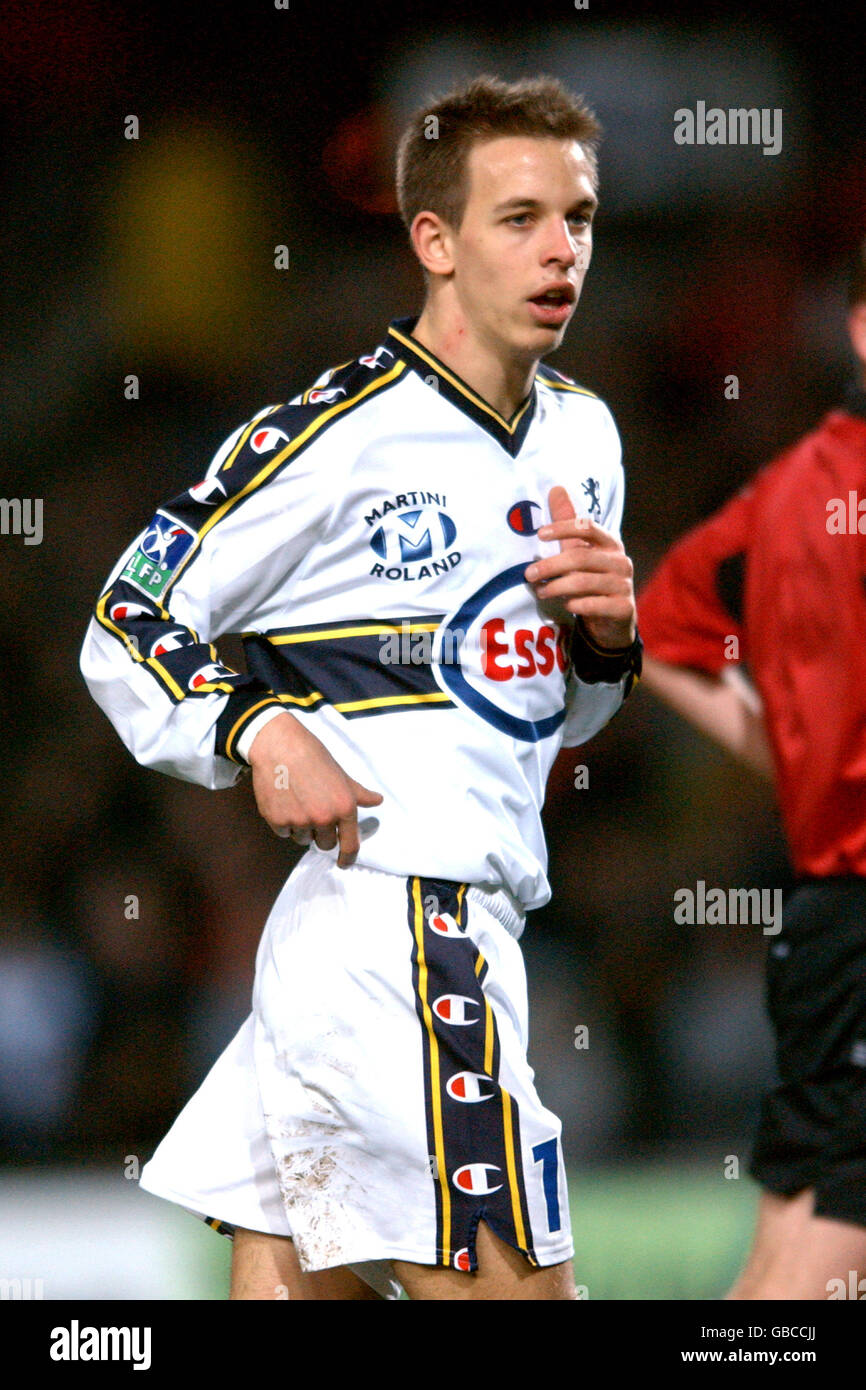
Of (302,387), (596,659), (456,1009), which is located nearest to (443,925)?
(456,1009)

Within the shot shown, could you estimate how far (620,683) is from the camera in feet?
6.99

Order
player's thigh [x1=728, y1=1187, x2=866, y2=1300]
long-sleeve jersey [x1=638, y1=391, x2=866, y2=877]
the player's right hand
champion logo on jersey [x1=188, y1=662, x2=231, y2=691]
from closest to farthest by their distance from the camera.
Answer: the player's right hand < champion logo on jersey [x1=188, y1=662, x2=231, y2=691] < player's thigh [x1=728, y1=1187, x2=866, y2=1300] < long-sleeve jersey [x1=638, y1=391, x2=866, y2=877]

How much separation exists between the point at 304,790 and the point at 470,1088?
38 cm

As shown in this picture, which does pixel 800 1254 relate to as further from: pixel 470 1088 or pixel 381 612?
pixel 381 612

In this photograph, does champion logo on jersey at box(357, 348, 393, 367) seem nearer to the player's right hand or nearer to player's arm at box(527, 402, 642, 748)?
player's arm at box(527, 402, 642, 748)

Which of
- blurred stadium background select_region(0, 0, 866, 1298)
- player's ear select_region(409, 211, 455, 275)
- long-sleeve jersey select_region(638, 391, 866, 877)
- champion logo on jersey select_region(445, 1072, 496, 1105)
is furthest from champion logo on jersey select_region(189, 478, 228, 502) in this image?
blurred stadium background select_region(0, 0, 866, 1298)

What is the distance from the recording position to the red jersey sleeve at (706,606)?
2801mm

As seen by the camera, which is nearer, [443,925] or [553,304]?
[443,925]

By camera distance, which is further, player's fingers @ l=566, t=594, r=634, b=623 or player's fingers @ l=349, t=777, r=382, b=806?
player's fingers @ l=566, t=594, r=634, b=623

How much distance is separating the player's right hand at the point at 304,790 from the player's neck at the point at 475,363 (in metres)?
0.52

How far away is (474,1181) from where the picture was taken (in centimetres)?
182

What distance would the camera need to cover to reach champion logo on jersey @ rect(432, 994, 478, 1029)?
72.7 inches

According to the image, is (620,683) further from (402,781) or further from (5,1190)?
(5,1190)
